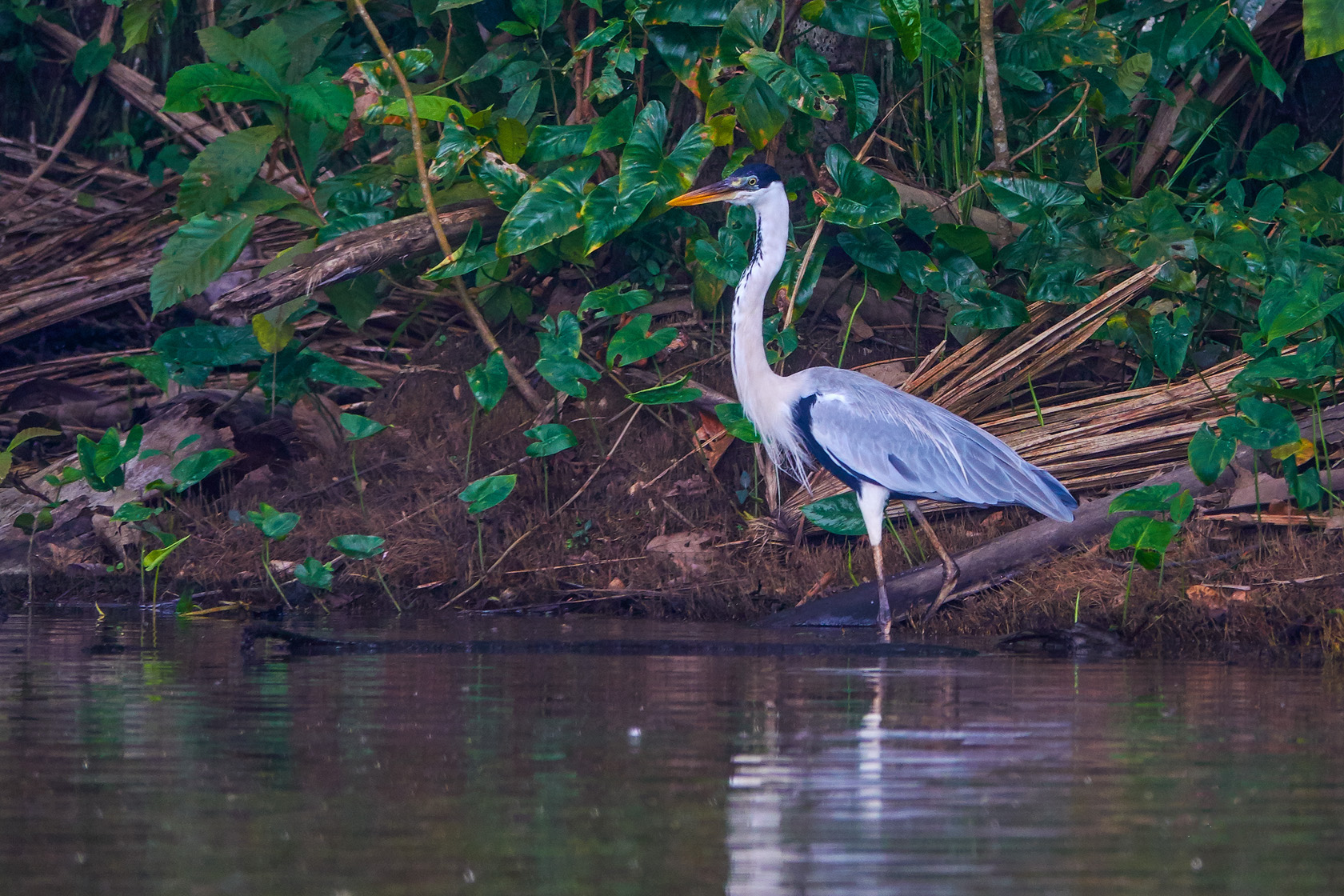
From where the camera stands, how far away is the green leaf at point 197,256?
8148mm

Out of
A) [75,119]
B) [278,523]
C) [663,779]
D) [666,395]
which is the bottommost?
[663,779]

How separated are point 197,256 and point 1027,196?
13.6 ft

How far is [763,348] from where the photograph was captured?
7750 mm

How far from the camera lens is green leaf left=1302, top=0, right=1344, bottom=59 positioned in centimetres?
754

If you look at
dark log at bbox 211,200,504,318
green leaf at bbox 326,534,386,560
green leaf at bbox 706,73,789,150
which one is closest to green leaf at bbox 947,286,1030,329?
green leaf at bbox 706,73,789,150

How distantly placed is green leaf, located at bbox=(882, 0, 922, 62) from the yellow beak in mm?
1037

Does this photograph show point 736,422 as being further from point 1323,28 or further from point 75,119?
point 75,119

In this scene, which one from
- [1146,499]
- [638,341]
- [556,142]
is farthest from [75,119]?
[1146,499]

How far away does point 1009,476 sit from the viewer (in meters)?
7.13

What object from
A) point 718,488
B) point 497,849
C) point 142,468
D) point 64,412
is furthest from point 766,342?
point 497,849

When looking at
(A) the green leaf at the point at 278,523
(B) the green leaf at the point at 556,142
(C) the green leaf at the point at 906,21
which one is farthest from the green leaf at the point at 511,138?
(A) the green leaf at the point at 278,523

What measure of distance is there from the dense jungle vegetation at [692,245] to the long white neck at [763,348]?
0.31m

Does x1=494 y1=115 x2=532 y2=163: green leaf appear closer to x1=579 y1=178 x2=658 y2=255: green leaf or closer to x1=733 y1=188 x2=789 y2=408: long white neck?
x1=579 y1=178 x2=658 y2=255: green leaf

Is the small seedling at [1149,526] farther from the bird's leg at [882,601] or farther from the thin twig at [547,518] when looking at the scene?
the thin twig at [547,518]
